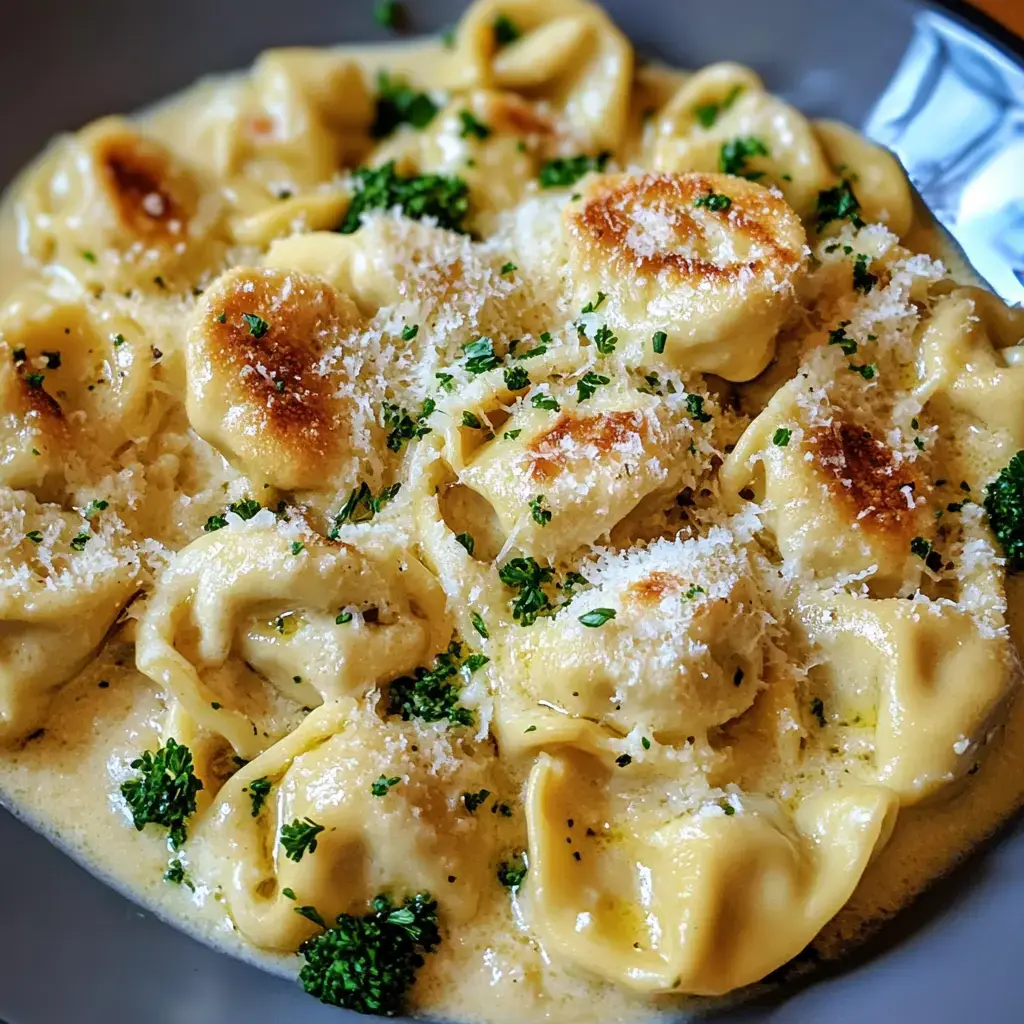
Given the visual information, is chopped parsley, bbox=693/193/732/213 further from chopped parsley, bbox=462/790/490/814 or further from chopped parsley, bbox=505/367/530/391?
chopped parsley, bbox=462/790/490/814

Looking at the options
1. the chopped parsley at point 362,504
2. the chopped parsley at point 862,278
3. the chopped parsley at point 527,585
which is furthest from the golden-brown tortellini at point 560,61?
the chopped parsley at point 527,585

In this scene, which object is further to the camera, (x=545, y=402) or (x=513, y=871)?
(x=545, y=402)

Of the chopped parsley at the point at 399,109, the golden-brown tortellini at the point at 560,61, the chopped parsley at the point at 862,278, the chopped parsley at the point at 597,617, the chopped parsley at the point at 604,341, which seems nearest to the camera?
the chopped parsley at the point at 597,617

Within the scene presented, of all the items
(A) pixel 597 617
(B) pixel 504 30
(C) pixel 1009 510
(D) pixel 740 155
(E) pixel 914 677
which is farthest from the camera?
(B) pixel 504 30

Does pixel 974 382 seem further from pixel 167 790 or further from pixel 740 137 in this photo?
pixel 167 790

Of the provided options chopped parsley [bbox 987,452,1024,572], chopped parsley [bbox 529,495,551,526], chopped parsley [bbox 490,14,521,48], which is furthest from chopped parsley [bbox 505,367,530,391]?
chopped parsley [bbox 490,14,521,48]

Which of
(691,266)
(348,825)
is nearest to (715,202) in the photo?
(691,266)

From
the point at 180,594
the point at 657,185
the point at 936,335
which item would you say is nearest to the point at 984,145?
the point at 936,335

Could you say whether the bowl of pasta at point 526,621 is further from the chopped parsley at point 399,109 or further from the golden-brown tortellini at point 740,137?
the chopped parsley at point 399,109
